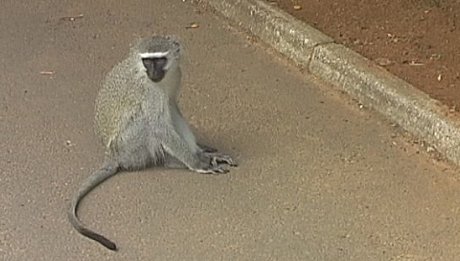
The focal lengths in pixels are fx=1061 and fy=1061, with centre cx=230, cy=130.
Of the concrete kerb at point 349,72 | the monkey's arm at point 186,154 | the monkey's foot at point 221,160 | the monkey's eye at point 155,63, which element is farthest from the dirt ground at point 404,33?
the monkey's eye at point 155,63

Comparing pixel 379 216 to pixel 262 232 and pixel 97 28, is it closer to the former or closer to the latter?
pixel 262 232

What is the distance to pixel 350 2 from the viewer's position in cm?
781

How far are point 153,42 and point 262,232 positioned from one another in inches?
46.5

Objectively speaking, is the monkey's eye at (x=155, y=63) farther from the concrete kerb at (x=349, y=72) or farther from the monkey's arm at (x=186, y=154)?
the concrete kerb at (x=349, y=72)

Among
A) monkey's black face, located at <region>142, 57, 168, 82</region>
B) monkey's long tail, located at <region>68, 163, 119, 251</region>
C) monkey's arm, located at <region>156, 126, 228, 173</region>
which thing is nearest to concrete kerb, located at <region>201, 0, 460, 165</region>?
monkey's arm, located at <region>156, 126, 228, 173</region>

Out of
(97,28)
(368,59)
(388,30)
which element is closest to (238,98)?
(368,59)

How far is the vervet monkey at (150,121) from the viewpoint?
5.50 m

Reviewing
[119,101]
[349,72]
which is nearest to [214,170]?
[119,101]

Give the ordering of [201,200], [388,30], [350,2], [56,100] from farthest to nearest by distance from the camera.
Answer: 1. [350,2]
2. [388,30]
3. [56,100]
4. [201,200]

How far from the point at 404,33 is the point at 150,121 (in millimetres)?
2377

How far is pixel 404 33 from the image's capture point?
285 inches

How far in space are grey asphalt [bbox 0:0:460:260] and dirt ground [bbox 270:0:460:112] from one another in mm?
430

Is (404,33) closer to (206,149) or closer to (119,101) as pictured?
(206,149)

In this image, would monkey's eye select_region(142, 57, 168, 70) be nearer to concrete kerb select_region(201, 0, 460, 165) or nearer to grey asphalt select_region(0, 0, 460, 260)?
grey asphalt select_region(0, 0, 460, 260)
